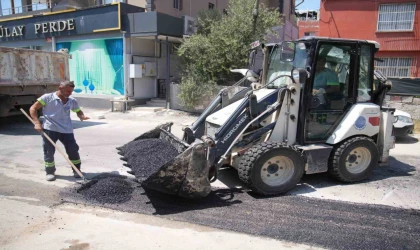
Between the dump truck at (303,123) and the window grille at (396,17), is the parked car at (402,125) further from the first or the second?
the window grille at (396,17)

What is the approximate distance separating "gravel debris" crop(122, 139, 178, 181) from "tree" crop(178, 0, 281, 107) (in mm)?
7735

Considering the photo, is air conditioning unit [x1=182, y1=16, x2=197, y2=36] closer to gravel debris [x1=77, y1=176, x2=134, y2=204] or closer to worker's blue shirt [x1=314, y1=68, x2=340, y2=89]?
worker's blue shirt [x1=314, y1=68, x2=340, y2=89]

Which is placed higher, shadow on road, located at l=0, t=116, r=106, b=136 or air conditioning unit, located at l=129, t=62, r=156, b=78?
air conditioning unit, located at l=129, t=62, r=156, b=78

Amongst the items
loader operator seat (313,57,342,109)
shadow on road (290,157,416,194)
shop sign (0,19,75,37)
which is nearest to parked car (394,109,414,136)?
shadow on road (290,157,416,194)

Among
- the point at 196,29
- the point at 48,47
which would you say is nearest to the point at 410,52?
the point at 196,29

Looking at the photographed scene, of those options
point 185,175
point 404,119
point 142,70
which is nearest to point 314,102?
point 185,175

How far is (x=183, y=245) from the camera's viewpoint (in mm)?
3447

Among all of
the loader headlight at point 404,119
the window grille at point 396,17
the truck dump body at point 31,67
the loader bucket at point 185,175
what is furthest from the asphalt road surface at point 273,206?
the window grille at point 396,17

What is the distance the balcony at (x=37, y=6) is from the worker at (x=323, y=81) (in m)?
15.5

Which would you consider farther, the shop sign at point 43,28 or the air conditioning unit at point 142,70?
the shop sign at point 43,28

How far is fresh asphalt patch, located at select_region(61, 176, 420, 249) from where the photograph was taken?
3.64 meters

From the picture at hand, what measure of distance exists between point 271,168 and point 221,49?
853 centimetres

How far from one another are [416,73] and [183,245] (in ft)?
55.4

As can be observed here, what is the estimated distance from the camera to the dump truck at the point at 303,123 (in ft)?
15.5
